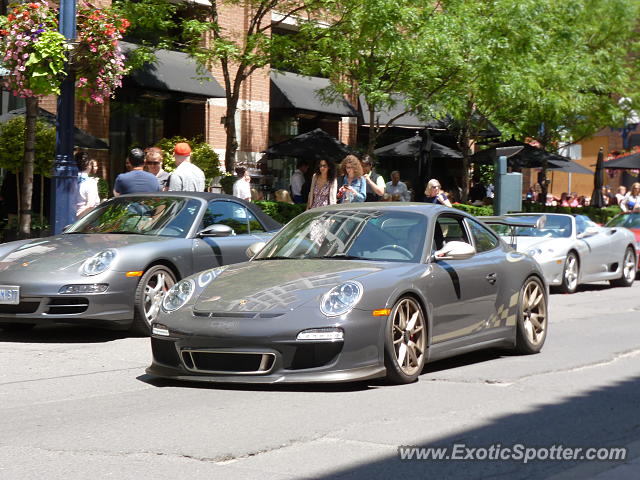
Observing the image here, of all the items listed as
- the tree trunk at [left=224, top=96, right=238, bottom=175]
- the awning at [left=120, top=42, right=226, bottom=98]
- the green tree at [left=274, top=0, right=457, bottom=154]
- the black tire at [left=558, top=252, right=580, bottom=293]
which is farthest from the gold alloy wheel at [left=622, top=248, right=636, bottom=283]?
the awning at [left=120, top=42, right=226, bottom=98]

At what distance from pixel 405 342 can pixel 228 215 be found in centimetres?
431

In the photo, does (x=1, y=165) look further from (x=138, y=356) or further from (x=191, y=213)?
(x=138, y=356)

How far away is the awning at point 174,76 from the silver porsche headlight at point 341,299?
1388cm

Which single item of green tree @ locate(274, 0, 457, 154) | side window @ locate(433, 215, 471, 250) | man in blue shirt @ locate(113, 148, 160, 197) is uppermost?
green tree @ locate(274, 0, 457, 154)

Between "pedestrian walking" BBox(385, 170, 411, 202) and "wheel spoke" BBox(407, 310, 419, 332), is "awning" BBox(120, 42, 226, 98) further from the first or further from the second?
"wheel spoke" BBox(407, 310, 419, 332)

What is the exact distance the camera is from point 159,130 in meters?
24.6

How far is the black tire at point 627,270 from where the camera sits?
1904 cm

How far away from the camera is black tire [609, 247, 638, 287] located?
62.5ft

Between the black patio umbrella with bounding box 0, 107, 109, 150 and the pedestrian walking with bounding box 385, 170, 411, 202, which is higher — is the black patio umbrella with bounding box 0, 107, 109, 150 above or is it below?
above

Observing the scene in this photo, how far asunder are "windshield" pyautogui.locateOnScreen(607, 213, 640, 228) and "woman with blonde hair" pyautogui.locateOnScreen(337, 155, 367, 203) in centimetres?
846

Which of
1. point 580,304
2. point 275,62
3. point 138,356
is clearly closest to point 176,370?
point 138,356

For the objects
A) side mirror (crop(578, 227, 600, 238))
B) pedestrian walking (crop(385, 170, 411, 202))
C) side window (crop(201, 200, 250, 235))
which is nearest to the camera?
side window (crop(201, 200, 250, 235))

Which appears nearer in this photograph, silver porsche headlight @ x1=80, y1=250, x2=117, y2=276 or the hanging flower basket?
silver porsche headlight @ x1=80, y1=250, x2=117, y2=276

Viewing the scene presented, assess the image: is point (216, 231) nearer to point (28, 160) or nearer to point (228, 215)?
point (228, 215)
